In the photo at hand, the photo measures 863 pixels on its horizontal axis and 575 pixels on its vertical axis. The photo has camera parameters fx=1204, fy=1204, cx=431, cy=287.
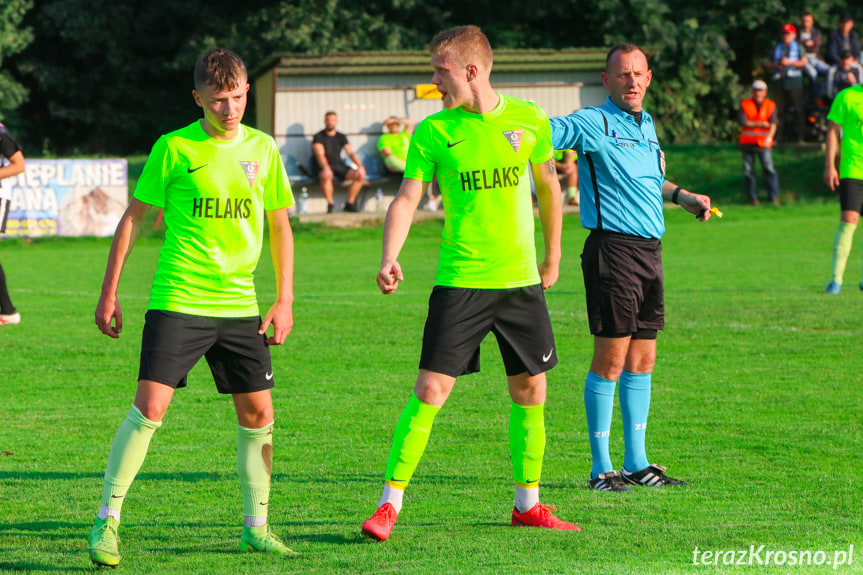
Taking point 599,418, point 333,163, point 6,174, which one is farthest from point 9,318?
point 333,163

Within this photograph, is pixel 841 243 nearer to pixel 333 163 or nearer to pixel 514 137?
pixel 514 137

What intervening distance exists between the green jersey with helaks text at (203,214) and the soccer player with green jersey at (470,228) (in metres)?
0.61

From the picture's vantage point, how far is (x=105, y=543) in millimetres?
4492

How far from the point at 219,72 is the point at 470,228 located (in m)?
1.19

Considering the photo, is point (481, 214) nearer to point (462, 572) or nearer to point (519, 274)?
point (519, 274)

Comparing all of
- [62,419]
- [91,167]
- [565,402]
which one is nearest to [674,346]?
[565,402]

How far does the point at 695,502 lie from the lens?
554 cm

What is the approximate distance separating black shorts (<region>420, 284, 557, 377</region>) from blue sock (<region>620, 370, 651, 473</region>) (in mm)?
1213

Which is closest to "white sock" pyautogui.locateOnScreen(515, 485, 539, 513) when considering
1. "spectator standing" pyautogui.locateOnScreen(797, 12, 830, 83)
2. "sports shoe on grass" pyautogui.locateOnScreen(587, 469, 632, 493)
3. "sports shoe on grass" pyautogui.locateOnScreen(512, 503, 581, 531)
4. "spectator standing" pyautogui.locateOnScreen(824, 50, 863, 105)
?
"sports shoe on grass" pyautogui.locateOnScreen(512, 503, 581, 531)

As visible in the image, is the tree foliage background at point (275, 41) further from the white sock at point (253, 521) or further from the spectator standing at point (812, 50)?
the white sock at point (253, 521)

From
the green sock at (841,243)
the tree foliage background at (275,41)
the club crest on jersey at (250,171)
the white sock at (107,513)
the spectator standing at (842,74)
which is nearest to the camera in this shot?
the white sock at (107,513)

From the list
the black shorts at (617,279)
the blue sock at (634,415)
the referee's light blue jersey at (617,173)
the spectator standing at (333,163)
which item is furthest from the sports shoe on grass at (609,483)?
the spectator standing at (333,163)

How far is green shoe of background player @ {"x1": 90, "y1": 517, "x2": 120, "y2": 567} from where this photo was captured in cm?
445

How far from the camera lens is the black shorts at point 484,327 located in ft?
16.2
